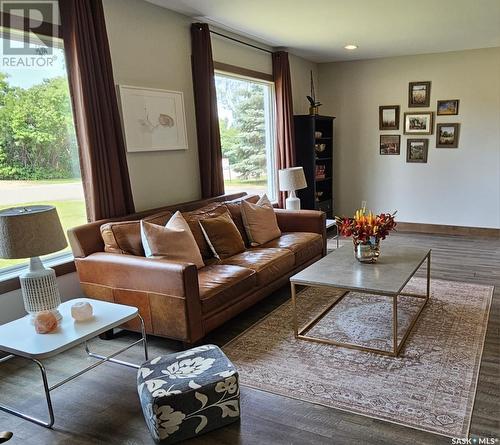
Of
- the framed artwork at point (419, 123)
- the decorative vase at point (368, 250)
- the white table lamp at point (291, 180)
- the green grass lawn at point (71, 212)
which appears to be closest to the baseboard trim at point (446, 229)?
the framed artwork at point (419, 123)

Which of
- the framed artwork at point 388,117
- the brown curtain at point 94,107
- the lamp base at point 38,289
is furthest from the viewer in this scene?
the framed artwork at point 388,117

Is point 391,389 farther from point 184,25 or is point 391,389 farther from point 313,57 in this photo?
point 313,57

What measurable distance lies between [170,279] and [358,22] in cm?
327

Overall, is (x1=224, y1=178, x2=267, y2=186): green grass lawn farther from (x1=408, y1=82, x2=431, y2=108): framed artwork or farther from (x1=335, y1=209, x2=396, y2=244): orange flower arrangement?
(x1=408, y1=82, x2=431, y2=108): framed artwork

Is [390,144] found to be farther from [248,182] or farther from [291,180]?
[248,182]

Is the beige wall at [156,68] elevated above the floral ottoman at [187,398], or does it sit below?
above

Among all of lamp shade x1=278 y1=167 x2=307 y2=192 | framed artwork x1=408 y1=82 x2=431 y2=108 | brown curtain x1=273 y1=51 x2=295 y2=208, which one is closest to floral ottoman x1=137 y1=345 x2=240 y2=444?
lamp shade x1=278 y1=167 x2=307 y2=192

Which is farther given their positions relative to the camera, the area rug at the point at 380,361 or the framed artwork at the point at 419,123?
the framed artwork at the point at 419,123

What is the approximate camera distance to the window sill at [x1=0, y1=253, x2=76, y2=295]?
2781 millimetres

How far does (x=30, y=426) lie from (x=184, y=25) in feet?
11.4

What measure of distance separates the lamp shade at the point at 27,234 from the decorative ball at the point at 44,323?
35 centimetres

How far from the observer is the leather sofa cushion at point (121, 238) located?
3053 mm

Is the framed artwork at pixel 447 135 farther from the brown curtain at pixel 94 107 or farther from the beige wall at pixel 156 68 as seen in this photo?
the brown curtain at pixel 94 107

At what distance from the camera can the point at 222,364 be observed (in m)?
2.17
